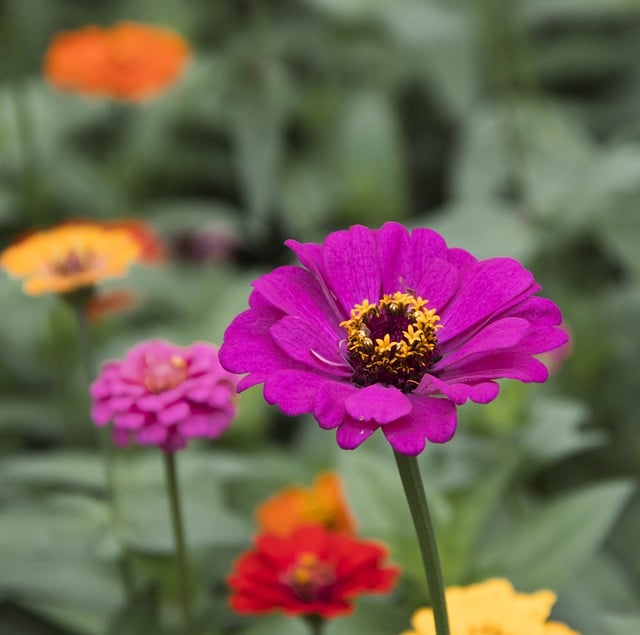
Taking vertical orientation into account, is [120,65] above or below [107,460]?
above

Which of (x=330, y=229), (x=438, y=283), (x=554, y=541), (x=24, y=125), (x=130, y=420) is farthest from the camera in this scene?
(x=330, y=229)

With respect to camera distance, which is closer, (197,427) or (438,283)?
(438,283)

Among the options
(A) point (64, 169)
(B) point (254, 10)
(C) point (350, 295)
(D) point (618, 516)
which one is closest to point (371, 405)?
(C) point (350, 295)

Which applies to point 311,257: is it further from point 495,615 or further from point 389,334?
point 495,615

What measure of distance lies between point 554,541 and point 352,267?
13.8 inches

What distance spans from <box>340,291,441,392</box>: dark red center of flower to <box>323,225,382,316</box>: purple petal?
0.01m

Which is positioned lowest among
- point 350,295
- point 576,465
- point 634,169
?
point 350,295

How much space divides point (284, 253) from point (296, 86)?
1.08 ft

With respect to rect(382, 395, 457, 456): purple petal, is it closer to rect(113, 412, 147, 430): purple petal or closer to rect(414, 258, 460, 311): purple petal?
rect(414, 258, 460, 311): purple petal

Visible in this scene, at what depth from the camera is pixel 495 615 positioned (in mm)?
658

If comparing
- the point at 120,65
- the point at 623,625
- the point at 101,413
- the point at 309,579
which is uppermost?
the point at 120,65

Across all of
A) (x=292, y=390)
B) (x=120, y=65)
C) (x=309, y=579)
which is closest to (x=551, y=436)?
(x=309, y=579)

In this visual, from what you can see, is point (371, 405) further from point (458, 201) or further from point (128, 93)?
point (128, 93)

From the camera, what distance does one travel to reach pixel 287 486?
117cm
